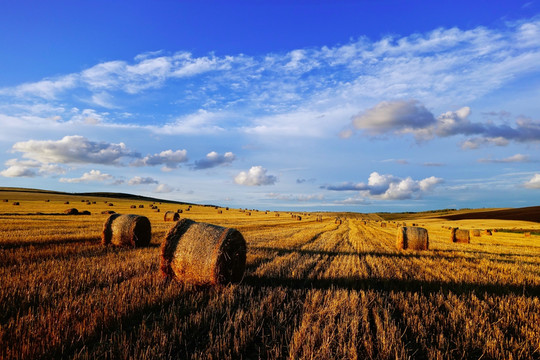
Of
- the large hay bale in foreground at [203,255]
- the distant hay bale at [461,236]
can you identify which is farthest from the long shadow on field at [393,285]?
the distant hay bale at [461,236]

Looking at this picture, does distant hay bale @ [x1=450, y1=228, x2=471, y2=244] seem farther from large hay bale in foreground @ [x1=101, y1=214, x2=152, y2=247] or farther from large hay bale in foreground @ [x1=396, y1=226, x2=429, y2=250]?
large hay bale in foreground @ [x1=101, y1=214, x2=152, y2=247]

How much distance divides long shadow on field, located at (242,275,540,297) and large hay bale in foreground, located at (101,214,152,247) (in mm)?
6663

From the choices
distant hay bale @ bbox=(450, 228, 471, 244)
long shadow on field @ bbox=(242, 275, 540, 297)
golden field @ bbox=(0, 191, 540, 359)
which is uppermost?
golden field @ bbox=(0, 191, 540, 359)

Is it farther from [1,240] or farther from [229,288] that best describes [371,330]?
[1,240]

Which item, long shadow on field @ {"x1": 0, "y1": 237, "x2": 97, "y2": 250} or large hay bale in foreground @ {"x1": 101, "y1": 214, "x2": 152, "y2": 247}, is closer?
long shadow on field @ {"x1": 0, "y1": 237, "x2": 97, "y2": 250}

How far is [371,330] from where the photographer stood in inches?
189

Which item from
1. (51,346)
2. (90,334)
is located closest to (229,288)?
(90,334)

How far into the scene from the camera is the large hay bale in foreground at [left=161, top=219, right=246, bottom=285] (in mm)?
7320

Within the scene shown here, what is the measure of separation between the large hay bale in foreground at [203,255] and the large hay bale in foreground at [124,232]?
5.42 meters

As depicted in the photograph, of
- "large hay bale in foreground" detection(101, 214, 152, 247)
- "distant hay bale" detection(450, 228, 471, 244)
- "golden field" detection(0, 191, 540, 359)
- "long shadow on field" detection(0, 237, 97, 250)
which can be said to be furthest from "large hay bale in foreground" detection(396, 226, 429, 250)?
"long shadow on field" detection(0, 237, 97, 250)

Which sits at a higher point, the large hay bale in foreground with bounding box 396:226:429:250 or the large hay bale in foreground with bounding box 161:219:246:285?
the large hay bale in foreground with bounding box 161:219:246:285

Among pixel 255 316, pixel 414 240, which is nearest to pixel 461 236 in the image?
pixel 414 240

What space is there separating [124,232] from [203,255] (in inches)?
264

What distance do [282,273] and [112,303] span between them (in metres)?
4.57
